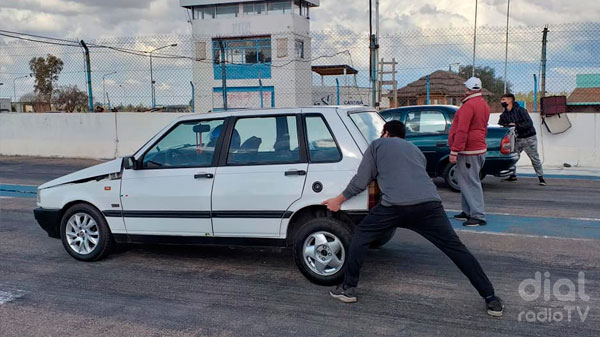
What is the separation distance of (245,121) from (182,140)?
699mm

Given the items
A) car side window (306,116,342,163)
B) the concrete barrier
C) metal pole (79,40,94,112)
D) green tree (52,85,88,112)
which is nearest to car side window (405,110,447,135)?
the concrete barrier

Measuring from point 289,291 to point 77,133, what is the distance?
1497 cm

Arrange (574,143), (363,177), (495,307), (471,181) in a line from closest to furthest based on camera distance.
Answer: (495,307) < (363,177) < (471,181) < (574,143)

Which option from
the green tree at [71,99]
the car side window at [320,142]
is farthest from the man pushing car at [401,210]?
the green tree at [71,99]

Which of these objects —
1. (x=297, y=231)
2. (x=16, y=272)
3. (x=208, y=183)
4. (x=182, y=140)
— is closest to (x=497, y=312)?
(x=297, y=231)

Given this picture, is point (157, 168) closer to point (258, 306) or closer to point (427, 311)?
point (258, 306)

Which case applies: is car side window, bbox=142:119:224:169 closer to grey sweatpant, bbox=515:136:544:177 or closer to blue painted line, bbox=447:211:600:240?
blue painted line, bbox=447:211:600:240

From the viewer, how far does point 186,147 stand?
5.71m

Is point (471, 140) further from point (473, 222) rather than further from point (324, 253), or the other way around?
point (324, 253)

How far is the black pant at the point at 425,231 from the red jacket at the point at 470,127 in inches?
111

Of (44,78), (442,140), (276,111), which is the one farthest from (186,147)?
(44,78)

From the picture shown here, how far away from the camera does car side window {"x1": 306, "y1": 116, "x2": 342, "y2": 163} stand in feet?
17.0

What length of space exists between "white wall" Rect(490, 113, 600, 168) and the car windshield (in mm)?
9215

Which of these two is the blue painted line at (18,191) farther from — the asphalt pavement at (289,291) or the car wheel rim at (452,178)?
the car wheel rim at (452,178)
